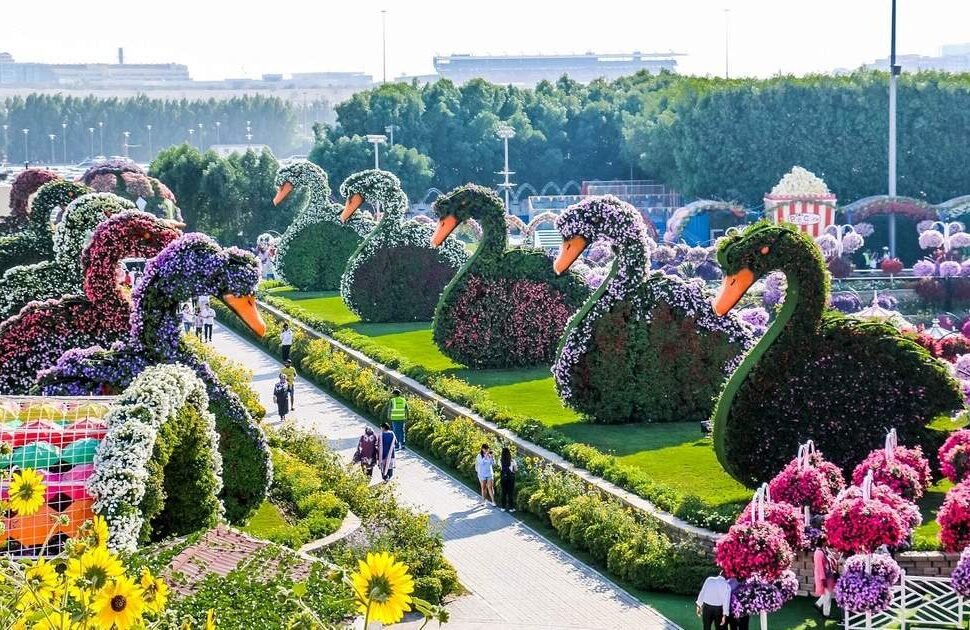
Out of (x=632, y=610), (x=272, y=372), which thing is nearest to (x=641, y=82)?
(x=272, y=372)

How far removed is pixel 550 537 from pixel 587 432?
16.4 ft

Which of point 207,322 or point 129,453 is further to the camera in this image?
point 207,322

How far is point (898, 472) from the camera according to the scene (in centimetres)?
1889

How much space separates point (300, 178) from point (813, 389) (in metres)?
29.3

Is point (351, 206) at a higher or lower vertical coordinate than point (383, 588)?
lower

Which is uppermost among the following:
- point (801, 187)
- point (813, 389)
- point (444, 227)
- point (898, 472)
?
point (444, 227)

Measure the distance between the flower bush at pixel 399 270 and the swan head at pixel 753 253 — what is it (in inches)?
714

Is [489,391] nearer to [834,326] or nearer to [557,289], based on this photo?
[557,289]

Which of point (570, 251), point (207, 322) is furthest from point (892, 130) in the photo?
point (570, 251)

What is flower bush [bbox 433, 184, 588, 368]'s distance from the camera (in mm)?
32188

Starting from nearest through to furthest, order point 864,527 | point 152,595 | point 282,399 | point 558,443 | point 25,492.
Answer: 1. point 152,595
2. point 25,492
3. point 864,527
4. point 558,443
5. point 282,399

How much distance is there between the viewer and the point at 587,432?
2595 centimetres

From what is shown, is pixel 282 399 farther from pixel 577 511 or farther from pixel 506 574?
pixel 506 574

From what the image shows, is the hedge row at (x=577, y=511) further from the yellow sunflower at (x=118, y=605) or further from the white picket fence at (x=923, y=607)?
the yellow sunflower at (x=118, y=605)
